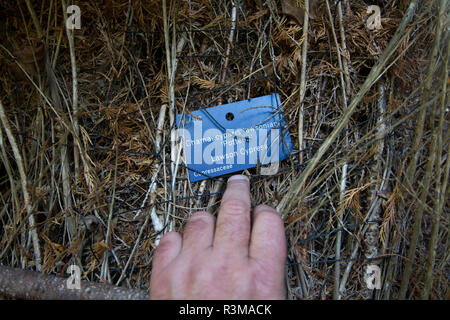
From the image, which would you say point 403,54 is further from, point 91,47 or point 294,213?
point 91,47

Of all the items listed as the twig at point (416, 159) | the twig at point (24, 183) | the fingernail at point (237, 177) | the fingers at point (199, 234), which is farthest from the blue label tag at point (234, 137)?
the twig at point (24, 183)

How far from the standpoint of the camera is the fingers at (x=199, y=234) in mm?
1203

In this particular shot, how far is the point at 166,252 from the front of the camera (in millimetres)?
1220

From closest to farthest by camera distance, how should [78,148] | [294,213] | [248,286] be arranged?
[248,286] → [294,213] → [78,148]

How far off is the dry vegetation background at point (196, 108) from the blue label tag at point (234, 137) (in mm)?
53

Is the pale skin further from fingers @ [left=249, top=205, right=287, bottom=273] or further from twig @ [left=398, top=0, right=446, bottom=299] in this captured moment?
twig @ [left=398, top=0, right=446, bottom=299]

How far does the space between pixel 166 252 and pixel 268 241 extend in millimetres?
395

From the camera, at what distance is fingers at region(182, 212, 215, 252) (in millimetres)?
1203

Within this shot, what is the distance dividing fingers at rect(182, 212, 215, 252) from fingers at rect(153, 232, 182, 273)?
0.13 feet

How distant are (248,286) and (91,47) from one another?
53.7 inches

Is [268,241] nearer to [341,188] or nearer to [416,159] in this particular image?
[341,188]

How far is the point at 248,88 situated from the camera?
1.53 metres

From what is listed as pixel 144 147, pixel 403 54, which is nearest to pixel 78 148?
pixel 144 147

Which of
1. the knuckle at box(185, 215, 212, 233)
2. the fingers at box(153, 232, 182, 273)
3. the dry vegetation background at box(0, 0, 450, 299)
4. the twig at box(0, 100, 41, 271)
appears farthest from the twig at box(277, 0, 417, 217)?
the twig at box(0, 100, 41, 271)
